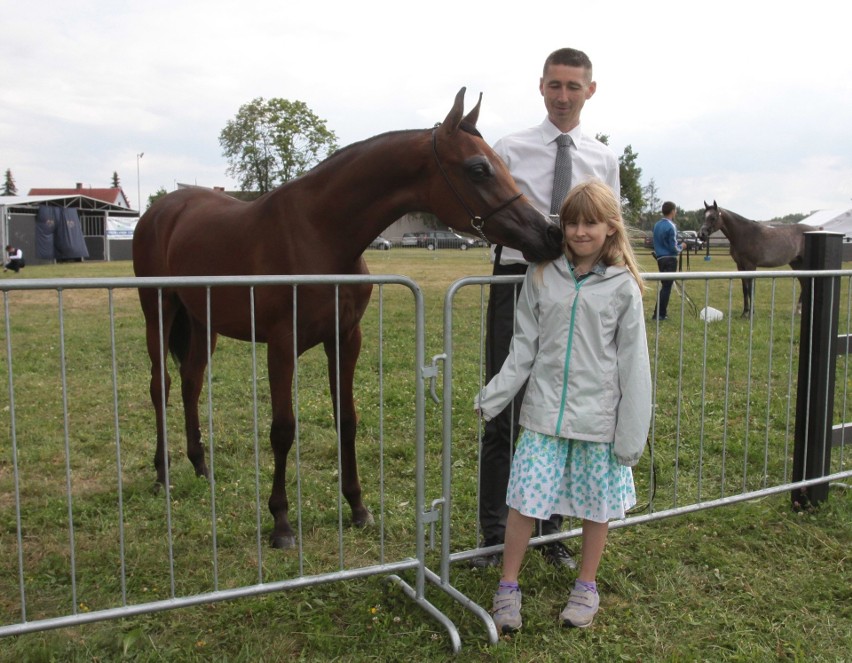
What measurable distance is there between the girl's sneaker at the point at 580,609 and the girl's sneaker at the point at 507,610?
0.19 meters

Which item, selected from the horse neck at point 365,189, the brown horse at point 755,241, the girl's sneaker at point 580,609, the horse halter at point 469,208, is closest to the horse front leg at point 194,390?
the horse neck at point 365,189

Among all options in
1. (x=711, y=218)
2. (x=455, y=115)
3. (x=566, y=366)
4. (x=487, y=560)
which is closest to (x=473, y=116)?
(x=455, y=115)

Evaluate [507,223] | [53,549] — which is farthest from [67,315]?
[507,223]

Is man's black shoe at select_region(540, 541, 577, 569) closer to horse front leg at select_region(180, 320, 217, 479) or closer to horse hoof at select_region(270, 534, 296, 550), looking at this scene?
horse hoof at select_region(270, 534, 296, 550)

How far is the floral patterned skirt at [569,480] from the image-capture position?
2.70 metres

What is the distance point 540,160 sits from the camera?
126 inches

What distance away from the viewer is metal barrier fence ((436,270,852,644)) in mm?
3213

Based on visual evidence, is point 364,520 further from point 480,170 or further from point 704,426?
point 704,426

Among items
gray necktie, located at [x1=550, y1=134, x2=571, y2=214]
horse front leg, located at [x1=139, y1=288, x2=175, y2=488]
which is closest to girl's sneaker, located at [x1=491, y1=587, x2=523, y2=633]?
gray necktie, located at [x1=550, y1=134, x2=571, y2=214]

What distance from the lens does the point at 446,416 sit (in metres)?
2.95

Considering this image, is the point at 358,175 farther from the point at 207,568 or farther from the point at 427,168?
the point at 207,568

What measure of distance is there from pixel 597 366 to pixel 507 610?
1047mm

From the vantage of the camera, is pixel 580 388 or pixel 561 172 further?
pixel 561 172

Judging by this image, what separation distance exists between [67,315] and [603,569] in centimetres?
1119
